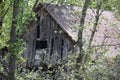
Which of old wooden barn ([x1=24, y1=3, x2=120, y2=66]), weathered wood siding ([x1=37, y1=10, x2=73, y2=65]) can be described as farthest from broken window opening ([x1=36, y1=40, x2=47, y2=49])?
weathered wood siding ([x1=37, y1=10, x2=73, y2=65])

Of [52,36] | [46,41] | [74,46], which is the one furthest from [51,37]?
[74,46]

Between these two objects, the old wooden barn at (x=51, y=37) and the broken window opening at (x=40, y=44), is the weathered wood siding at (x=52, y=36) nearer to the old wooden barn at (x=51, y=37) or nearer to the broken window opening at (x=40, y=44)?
the old wooden barn at (x=51, y=37)

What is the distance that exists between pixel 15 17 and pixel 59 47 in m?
11.2

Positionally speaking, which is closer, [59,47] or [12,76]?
[12,76]

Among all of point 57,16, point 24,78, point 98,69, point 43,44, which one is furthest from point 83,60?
point 43,44

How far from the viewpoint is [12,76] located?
10.4 m

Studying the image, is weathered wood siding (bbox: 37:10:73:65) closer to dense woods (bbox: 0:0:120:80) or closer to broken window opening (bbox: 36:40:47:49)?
broken window opening (bbox: 36:40:47:49)

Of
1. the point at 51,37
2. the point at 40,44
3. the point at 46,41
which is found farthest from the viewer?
the point at 40,44

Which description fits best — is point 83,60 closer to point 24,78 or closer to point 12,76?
point 24,78

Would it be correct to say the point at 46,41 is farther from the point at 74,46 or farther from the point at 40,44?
the point at 74,46

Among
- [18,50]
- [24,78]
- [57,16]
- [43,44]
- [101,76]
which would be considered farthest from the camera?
[43,44]

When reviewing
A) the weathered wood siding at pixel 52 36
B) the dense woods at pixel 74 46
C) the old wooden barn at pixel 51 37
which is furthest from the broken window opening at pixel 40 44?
the dense woods at pixel 74 46

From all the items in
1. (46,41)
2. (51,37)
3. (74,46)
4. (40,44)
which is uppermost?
(74,46)

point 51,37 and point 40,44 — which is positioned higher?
point 51,37
